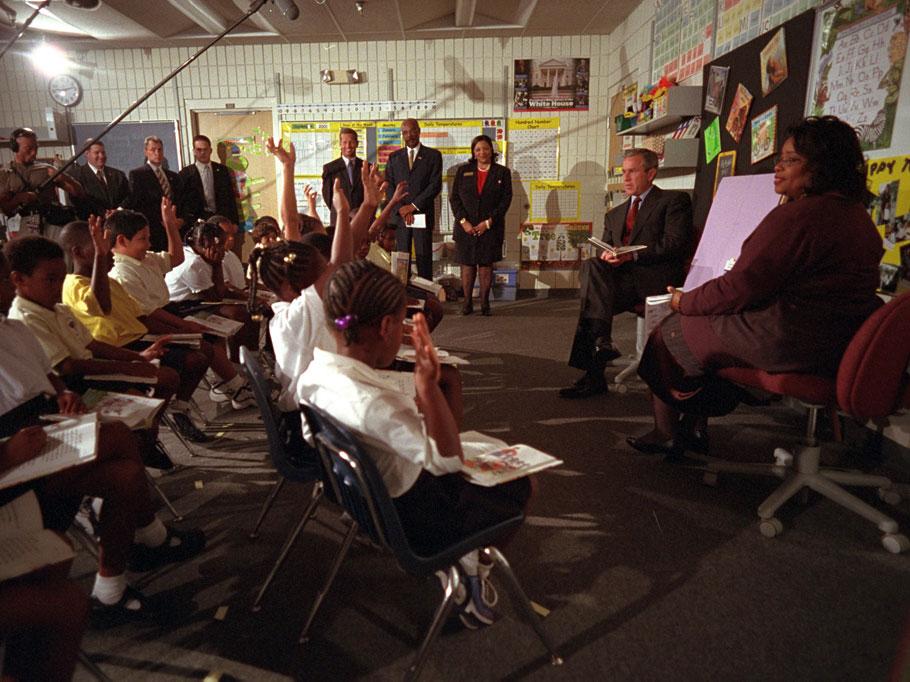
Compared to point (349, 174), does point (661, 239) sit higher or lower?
lower

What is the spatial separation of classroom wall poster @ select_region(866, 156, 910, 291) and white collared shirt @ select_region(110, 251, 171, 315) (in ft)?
10.4

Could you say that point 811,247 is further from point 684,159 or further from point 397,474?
point 684,159

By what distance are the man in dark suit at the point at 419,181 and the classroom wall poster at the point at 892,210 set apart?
4007 mm

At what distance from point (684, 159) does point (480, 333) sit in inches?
83.1

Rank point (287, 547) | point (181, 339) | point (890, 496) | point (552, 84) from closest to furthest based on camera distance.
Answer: point (287, 547) < point (890, 496) < point (181, 339) < point (552, 84)

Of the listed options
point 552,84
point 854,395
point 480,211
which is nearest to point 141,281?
point 854,395

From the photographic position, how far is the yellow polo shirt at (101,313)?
2.21 m

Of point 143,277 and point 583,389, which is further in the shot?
point 583,389

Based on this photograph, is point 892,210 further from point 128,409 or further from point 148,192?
point 148,192

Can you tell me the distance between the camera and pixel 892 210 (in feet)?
7.59

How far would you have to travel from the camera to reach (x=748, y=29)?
11.3 ft

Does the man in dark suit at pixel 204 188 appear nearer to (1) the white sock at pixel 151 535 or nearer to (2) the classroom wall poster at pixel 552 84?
(2) the classroom wall poster at pixel 552 84

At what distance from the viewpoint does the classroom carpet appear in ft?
4.60

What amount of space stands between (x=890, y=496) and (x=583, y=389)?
1538 millimetres
